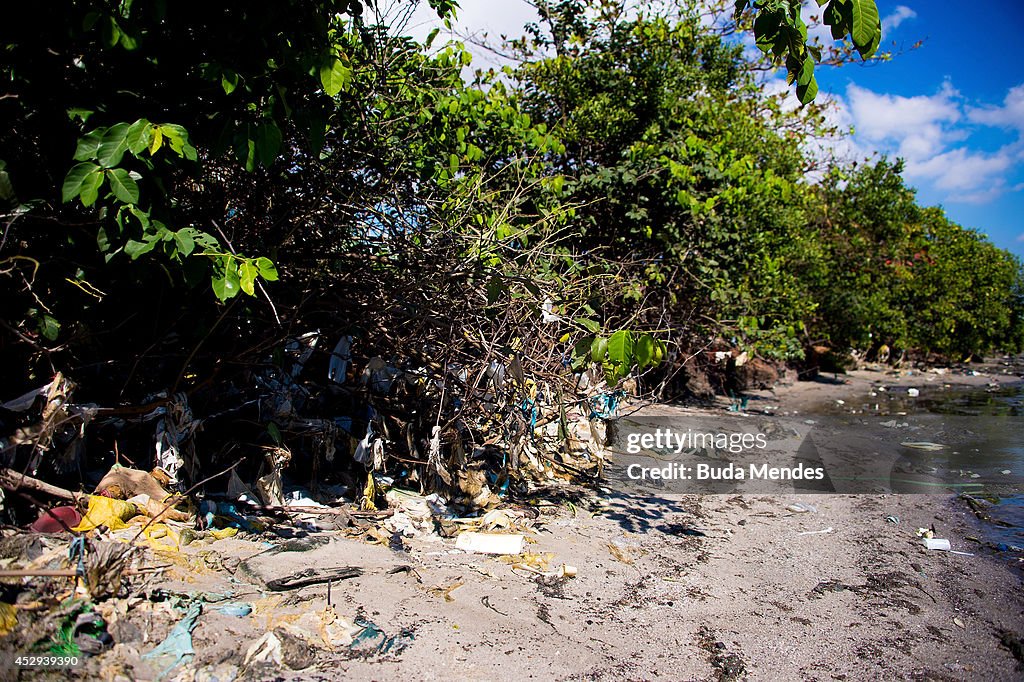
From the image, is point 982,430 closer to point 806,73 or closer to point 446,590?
point 806,73

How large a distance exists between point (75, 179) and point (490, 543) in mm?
2392

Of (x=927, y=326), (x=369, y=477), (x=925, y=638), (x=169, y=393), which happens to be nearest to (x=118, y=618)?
(x=169, y=393)

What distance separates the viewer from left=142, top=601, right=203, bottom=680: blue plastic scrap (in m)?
2.15

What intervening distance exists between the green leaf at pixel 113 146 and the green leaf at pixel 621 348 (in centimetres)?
190

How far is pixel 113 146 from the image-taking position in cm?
247

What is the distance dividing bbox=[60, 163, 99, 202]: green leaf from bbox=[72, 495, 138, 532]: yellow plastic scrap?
4.39 ft

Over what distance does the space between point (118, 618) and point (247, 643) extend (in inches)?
16.7

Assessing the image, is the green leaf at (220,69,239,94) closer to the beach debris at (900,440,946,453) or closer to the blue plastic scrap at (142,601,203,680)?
the blue plastic scrap at (142,601,203,680)

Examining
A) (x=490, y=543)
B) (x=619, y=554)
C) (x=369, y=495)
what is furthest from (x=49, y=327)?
(x=619, y=554)

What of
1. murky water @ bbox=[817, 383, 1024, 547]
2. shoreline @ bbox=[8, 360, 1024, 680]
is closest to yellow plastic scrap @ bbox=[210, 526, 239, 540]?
shoreline @ bbox=[8, 360, 1024, 680]

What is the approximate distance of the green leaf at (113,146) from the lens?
244 cm

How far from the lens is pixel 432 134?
4.41 m

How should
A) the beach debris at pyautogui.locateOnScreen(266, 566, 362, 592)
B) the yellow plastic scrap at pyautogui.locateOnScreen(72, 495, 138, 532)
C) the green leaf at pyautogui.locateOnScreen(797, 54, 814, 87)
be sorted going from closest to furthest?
the green leaf at pyautogui.locateOnScreen(797, 54, 814, 87) < the beach debris at pyautogui.locateOnScreen(266, 566, 362, 592) < the yellow plastic scrap at pyautogui.locateOnScreen(72, 495, 138, 532)

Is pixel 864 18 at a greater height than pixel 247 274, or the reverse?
pixel 864 18
